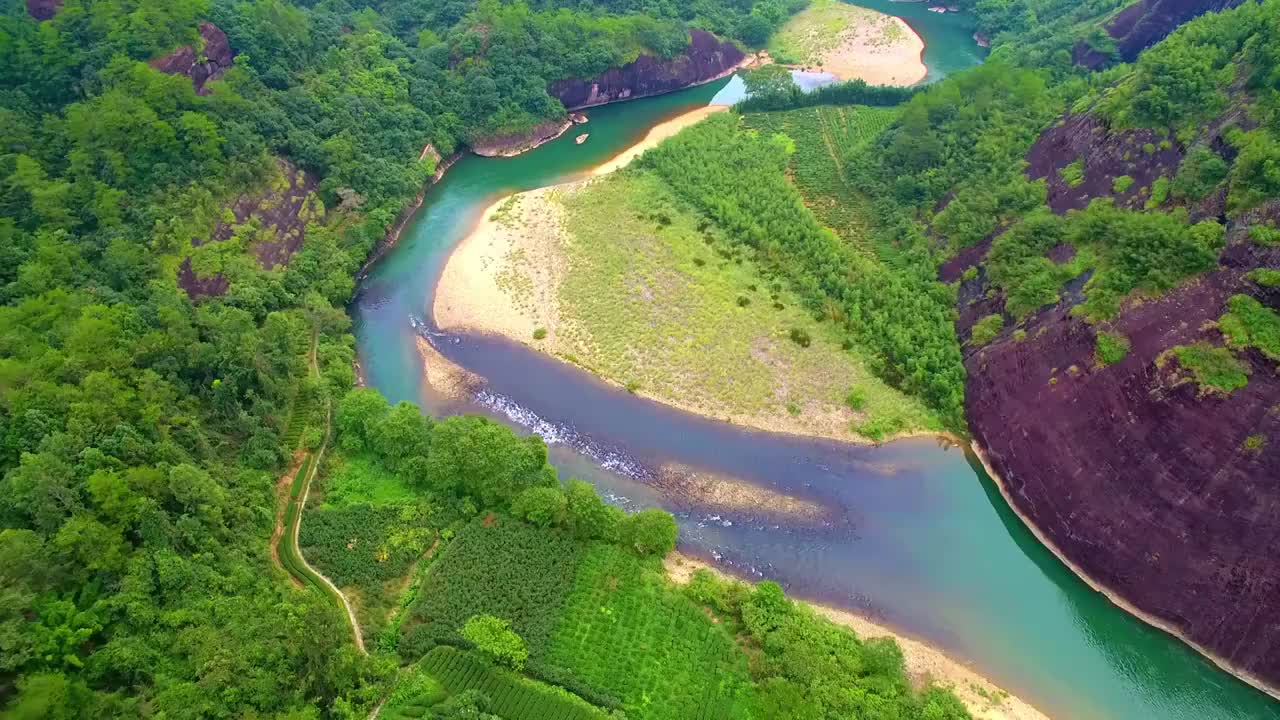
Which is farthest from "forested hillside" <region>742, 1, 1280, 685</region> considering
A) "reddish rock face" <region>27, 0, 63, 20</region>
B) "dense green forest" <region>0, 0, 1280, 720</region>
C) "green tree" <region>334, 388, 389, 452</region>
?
"reddish rock face" <region>27, 0, 63, 20</region>

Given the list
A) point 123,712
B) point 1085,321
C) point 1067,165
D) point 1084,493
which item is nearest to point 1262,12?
point 1067,165

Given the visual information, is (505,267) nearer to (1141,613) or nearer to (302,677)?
(302,677)

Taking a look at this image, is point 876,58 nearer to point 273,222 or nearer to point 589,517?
point 273,222

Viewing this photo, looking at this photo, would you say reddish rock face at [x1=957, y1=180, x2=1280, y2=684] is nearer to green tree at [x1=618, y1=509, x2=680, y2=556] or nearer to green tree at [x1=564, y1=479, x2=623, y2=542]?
green tree at [x1=618, y1=509, x2=680, y2=556]

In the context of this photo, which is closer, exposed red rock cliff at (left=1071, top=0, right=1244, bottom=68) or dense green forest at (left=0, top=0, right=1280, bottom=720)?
dense green forest at (left=0, top=0, right=1280, bottom=720)

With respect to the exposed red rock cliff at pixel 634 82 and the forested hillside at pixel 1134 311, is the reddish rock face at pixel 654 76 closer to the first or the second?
the exposed red rock cliff at pixel 634 82
